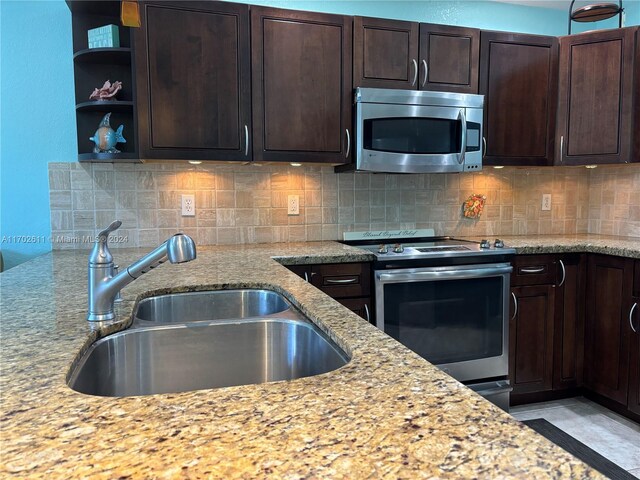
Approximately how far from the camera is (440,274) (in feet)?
8.16

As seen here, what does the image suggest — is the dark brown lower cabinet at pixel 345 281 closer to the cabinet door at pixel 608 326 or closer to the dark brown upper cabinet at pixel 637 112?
the cabinet door at pixel 608 326

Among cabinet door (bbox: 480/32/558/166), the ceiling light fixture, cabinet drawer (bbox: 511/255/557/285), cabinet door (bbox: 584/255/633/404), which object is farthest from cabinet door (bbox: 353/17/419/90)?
cabinet door (bbox: 584/255/633/404)

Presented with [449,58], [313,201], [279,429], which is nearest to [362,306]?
[313,201]

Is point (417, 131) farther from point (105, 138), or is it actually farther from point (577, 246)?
point (105, 138)

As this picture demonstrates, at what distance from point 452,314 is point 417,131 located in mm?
1016

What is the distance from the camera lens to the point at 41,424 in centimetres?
58

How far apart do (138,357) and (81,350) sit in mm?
236

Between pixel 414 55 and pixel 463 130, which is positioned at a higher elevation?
pixel 414 55

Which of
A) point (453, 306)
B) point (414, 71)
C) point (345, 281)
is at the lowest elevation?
point (453, 306)

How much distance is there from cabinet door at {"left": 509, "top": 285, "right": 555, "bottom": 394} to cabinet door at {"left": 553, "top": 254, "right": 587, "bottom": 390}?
0.04 meters

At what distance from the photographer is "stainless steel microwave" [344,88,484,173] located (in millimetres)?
2568

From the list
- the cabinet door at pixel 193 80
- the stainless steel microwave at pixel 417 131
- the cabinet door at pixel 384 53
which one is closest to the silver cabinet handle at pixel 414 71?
the cabinet door at pixel 384 53

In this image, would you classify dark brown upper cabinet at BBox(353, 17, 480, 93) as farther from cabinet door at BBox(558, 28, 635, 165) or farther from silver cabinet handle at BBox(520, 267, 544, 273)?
silver cabinet handle at BBox(520, 267, 544, 273)

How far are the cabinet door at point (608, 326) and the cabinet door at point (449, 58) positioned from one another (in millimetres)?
1252
